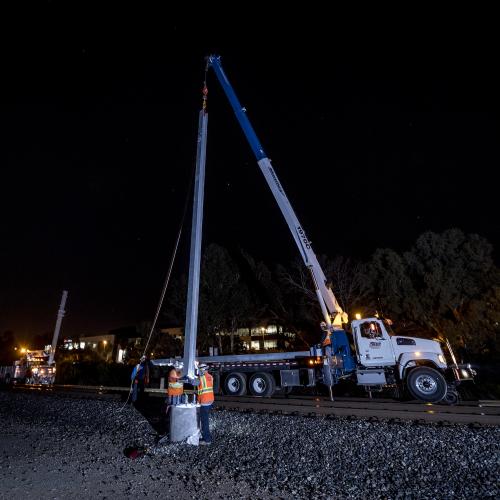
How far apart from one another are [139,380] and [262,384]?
5.05m

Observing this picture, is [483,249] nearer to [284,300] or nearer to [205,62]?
[284,300]

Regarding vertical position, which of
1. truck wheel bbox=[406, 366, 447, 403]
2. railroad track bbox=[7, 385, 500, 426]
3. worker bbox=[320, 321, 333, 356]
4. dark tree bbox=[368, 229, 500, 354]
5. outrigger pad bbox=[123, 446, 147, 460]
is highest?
dark tree bbox=[368, 229, 500, 354]

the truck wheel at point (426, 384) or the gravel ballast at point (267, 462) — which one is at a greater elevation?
the truck wheel at point (426, 384)

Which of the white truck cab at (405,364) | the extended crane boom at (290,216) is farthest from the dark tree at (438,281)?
the white truck cab at (405,364)

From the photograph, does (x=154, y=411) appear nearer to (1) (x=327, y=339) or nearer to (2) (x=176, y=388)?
(2) (x=176, y=388)

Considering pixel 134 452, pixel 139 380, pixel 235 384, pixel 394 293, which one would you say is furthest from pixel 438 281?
pixel 134 452

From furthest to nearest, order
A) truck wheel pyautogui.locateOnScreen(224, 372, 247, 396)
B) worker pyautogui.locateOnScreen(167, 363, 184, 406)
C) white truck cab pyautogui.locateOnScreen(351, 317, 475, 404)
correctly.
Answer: truck wheel pyautogui.locateOnScreen(224, 372, 247, 396) < white truck cab pyautogui.locateOnScreen(351, 317, 475, 404) < worker pyautogui.locateOnScreen(167, 363, 184, 406)

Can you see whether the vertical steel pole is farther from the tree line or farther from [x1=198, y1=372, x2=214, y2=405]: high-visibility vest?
the tree line

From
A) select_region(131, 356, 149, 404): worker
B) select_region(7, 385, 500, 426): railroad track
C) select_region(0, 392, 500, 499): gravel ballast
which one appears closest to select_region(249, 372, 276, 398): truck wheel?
select_region(7, 385, 500, 426): railroad track

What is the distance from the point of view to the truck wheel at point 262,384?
15.2m

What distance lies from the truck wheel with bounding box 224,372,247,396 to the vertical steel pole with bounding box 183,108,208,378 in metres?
6.98

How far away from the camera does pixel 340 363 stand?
14055 millimetres

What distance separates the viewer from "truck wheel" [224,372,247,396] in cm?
1569

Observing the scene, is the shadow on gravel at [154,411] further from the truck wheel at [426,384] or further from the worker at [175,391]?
the truck wheel at [426,384]
